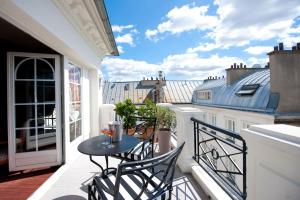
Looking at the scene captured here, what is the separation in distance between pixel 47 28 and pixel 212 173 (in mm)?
2593

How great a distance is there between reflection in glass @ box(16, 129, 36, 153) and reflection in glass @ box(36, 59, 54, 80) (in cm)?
93

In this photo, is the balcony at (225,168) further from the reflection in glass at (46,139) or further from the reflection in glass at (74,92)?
the reflection in glass at (74,92)

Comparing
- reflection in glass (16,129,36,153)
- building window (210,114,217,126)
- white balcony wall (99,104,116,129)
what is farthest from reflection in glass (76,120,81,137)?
building window (210,114,217,126)

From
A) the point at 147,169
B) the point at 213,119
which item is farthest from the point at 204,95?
the point at 147,169

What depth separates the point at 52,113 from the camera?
11.4 ft

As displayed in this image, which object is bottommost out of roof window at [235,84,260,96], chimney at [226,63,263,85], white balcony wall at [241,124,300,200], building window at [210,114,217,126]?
building window at [210,114,217,126]

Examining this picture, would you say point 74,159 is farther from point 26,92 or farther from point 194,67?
point 194,67

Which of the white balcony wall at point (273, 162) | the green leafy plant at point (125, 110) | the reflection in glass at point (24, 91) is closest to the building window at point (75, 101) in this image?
the reflection in glass at point (24, 91)

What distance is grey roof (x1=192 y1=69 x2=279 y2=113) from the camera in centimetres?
830

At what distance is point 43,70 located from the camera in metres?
3.42

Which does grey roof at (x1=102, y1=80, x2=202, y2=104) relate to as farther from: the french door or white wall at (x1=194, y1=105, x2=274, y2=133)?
the french door

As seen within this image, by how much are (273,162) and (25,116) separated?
11.7 feet

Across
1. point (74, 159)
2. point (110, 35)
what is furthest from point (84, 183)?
point (110, 35)

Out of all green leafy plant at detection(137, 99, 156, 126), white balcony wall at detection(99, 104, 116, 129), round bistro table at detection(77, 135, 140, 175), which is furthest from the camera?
white balcony wall at detection(99, 104, 116, 129)
